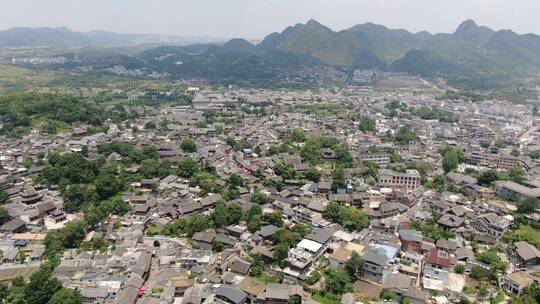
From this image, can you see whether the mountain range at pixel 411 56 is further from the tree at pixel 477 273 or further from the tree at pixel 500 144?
the tree at pixel 477 273

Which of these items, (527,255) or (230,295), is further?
(527,255)

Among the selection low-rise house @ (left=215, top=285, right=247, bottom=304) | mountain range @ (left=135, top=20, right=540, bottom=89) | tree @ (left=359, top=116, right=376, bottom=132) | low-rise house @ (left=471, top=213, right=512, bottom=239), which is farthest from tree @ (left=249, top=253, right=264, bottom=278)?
mountain range @ (left=135, top=20, right=540, bottom=89)

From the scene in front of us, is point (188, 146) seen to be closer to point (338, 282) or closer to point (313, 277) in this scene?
point (313, 277)

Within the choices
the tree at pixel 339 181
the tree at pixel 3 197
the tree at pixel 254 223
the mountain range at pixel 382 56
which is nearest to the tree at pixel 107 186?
the tree at pixel 3 197

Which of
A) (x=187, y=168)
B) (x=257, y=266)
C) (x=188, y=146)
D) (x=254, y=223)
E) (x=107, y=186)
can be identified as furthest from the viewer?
(x=188, y=146)

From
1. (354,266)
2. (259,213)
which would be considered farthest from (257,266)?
(259,213)

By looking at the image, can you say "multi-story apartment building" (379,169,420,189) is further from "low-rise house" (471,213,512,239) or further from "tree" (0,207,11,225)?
"tree" (0,207,11,225)
